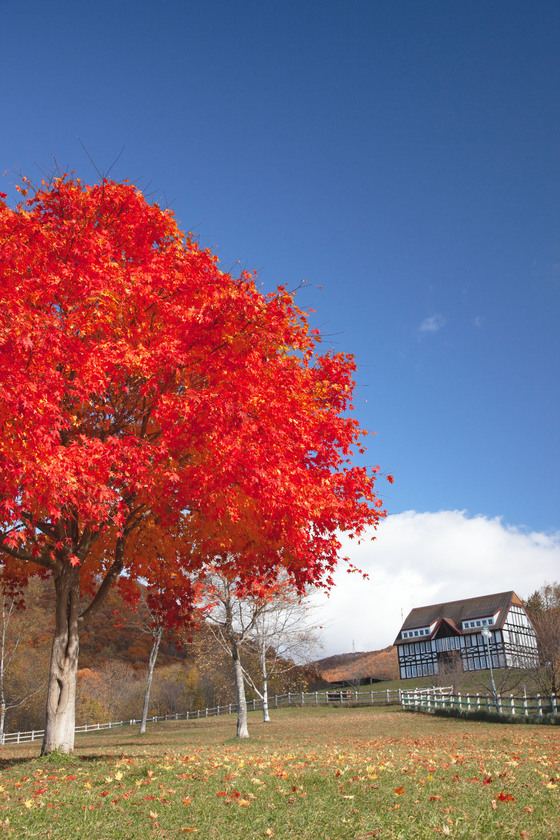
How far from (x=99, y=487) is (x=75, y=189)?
5869 millimetres

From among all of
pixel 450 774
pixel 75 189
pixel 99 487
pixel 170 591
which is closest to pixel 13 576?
pixel 170 591

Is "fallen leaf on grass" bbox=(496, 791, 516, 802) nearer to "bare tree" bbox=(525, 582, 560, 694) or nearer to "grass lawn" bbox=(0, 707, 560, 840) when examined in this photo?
"grass lawn" bbox=(0, 707, 560, 840)

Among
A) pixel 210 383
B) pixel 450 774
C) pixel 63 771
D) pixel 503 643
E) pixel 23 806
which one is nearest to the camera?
pixel 23 806

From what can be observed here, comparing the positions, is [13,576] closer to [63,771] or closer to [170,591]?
[170,591]

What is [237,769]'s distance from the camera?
8.74 metres

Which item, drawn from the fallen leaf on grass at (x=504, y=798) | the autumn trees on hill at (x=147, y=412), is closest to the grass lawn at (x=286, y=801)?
the fallen leaf on grass at (x=504, y=798)

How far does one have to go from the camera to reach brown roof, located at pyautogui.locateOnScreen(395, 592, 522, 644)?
2628 inches

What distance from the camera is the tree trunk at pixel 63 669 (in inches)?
458

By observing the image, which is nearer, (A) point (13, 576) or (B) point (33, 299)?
(B) point (33, 299)

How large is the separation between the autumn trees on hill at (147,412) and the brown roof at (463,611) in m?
61.3

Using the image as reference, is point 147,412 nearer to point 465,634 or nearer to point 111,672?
point 111,672

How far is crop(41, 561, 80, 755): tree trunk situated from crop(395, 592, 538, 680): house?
59.3 metres

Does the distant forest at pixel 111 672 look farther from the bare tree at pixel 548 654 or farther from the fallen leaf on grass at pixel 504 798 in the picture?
the fallen leaf on grass at pixel 504 798

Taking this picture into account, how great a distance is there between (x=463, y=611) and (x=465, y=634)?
10.5 feet
